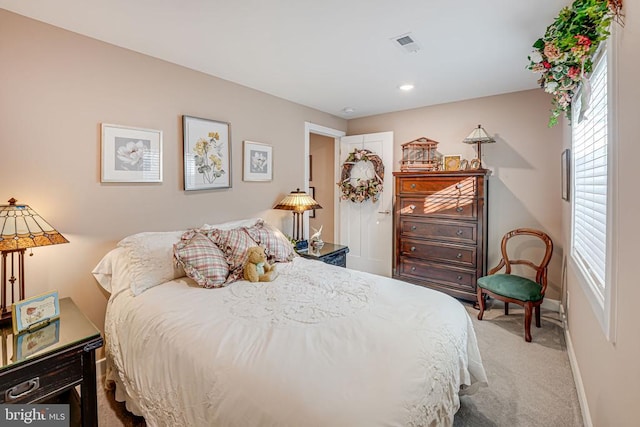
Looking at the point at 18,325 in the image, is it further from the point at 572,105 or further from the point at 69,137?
the point at 572,105

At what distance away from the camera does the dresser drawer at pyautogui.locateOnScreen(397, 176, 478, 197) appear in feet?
11.3

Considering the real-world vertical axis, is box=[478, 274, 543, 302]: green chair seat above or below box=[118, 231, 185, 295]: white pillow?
below

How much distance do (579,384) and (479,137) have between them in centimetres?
246

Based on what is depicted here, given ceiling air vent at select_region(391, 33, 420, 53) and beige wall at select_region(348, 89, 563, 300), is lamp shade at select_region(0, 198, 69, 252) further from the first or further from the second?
beige wall at select_region(348, 89, 563, 300)

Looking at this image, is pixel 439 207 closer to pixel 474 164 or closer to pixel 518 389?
pixel 474 164

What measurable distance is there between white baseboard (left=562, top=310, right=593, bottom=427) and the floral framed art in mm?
3159

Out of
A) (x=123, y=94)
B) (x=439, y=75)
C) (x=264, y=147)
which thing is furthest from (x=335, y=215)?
(x=123, y=94)

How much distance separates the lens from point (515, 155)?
11.6ft

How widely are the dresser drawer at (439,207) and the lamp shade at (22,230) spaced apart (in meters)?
3.36

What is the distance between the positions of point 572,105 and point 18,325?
3617 mm

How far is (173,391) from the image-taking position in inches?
53.4

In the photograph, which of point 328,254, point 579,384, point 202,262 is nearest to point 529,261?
point 579,384

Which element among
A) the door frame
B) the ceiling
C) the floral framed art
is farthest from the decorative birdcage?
the floral framed art

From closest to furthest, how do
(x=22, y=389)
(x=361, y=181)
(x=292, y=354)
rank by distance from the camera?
(x=292, y=354) → (x=22, y=389) → (x=361, y=181)
